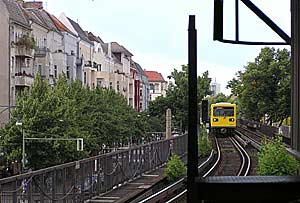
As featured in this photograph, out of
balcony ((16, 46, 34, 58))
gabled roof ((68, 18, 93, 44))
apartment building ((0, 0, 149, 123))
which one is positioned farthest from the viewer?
gabled roof ((68, 18, 93, 44))

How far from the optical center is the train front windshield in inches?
533

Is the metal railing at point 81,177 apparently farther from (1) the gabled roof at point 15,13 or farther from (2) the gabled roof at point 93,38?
(2) the gabled roof at point 93,38

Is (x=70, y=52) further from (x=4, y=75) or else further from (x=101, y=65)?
(x=4, y=75)

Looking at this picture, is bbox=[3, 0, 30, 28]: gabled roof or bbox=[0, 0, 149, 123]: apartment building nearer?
bbox=[0, 0, 149, 123]: apartment building


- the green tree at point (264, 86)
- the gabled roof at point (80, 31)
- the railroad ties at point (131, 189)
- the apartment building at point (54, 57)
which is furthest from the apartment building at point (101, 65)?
the green tree at point (264, 86)

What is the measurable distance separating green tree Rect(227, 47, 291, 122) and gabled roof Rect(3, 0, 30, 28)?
6.60m

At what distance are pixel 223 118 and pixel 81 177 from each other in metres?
9.06

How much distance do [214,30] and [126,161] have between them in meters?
5.19

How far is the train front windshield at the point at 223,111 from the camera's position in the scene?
13.5 m

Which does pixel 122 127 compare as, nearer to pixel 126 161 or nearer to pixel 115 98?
pixel 115 98

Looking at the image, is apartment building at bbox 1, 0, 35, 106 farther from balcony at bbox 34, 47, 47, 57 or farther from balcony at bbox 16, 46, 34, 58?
balcony at bbox 34, 47, 47, 57

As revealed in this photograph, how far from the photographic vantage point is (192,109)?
1.79 metres

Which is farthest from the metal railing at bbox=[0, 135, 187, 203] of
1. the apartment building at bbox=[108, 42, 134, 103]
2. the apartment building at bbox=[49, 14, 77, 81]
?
the apartment building at bbox=[108, 42, 134, 103]

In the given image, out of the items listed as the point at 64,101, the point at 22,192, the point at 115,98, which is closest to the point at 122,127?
the point at 115,98
